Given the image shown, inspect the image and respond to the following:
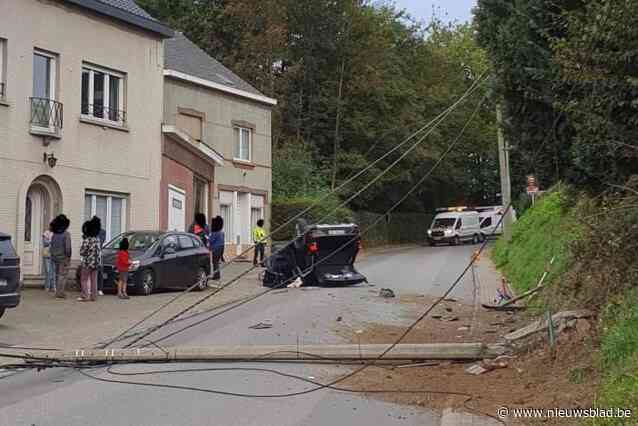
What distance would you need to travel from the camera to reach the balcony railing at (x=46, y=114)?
63.5 ft

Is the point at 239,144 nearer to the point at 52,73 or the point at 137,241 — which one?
the point at 52,73

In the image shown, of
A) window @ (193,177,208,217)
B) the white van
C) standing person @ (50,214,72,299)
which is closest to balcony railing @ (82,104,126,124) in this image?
standing person @ (50,214,72,299)

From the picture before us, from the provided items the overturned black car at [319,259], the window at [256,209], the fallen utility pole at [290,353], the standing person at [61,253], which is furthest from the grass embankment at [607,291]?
the window at [256,209]

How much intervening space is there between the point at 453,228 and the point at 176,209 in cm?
2798

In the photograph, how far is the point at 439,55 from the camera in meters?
55.0

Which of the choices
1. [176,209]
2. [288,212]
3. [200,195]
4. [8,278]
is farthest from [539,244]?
[288,212]

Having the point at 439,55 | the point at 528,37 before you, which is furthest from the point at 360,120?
the point at 528,37

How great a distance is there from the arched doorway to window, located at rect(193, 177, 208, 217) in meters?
7.99

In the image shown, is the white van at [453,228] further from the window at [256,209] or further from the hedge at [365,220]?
the window at [256,209]

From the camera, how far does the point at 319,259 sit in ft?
64.2

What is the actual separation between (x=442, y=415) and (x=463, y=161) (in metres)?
52.3

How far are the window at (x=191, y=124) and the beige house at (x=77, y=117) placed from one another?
5238 mm

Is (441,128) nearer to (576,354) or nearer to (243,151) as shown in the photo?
(243,151)

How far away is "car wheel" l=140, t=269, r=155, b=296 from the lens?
722 inches
